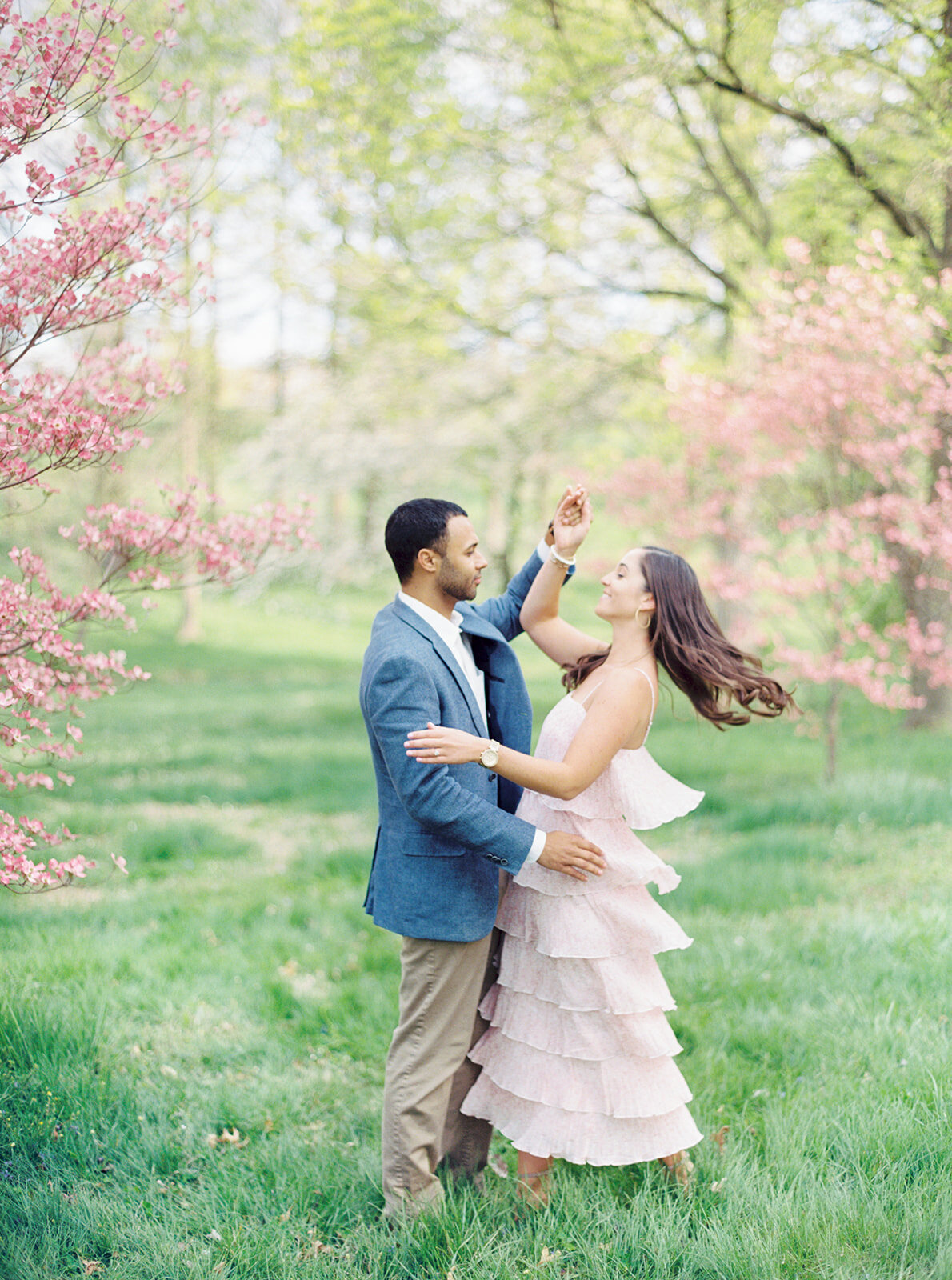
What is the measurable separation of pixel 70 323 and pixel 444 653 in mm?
1586

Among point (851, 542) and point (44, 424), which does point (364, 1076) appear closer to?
point (44, 424)

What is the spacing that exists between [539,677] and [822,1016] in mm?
13346

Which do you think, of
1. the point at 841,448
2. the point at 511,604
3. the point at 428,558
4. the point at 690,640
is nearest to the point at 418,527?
the point at 428,558

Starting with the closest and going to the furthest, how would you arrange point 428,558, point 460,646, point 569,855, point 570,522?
1. point 569,855
2. point 428,558
3. point 460,646
4. point 570,522


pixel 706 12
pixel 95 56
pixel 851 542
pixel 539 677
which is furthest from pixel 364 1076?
pixel 539 677

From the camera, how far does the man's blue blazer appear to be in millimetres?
2768

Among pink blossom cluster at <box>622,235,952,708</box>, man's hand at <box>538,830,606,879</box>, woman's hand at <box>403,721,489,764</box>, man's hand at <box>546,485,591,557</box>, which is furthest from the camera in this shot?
pink blossom cluster at <box>622,235,952,708</box>

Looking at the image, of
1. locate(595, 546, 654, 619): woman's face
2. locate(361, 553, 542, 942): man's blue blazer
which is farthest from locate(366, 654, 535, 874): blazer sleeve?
locate(595, 546, 654, 619): woman's face

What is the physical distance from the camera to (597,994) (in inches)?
119

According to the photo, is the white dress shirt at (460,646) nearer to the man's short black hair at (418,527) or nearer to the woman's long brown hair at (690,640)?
the man's short black hair at (418,527)

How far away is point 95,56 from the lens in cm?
291

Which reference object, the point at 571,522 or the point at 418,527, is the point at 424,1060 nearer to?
the point at 418,527

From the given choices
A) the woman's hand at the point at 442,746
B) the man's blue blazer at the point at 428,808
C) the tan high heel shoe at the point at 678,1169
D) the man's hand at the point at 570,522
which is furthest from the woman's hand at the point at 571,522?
the tan high heel shoe at the point at 678,1169

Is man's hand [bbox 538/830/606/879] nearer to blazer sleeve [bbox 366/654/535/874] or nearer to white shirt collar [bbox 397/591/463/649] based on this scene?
blazer sleeve [bbox 366/654/535/874]
